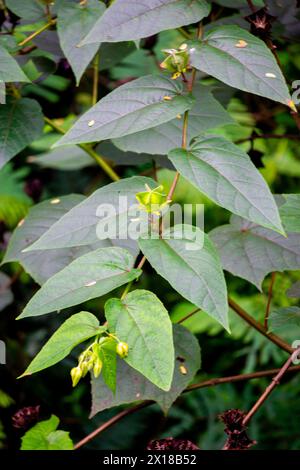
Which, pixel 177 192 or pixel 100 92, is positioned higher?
pixel 100 92

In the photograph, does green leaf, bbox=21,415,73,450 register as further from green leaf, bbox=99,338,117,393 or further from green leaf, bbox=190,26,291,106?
green leaf, bbox=190,26,291,106

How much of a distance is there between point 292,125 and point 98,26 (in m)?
1.66

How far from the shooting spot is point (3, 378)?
2.06 meters

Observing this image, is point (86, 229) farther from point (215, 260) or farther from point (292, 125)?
point (292, 125)

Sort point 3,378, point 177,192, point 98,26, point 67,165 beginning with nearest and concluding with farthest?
point 98,26, point 67,165, point 3,378, point 177,192

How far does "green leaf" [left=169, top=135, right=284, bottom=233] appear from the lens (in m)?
0.79

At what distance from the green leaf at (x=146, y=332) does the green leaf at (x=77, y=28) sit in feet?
1.35

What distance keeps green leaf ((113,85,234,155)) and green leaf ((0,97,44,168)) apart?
0.59 ft

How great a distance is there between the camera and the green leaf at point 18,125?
3.87 ft

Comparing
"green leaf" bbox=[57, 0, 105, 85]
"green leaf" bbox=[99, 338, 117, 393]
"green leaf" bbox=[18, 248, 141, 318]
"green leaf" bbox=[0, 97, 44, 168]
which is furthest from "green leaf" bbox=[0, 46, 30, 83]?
"green leaf" bbox=[99, 338, 117, 393]

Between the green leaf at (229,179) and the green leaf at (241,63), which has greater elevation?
the green leaf at (241,63)

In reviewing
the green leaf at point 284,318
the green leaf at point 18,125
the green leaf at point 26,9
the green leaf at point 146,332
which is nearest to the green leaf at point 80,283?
the green leaf at point 146,332

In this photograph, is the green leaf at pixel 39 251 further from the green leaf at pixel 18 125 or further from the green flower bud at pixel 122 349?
the green flower bud at pixel 122 349
